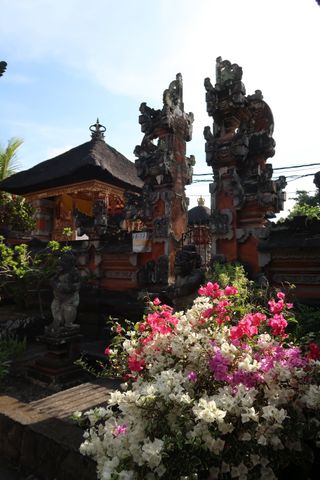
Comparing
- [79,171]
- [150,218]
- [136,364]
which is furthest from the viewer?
[79,171]

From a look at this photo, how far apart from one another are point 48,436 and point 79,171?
979 centimetres

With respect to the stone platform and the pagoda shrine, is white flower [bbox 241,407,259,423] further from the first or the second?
the pagoda shrine

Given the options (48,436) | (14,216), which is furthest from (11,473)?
(14,216)

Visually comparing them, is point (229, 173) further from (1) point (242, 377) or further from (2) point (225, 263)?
(1) point (242, 377)

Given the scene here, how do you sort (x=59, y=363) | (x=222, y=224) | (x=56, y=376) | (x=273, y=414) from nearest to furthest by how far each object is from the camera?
1. (x=273, y=414)
2. (x=56, y=376)
3. (x=59, y=363)
4. (x=222, y=224)

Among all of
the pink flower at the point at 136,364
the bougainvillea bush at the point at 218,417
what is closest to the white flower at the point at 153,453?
the bougainvillea bush at the point at 218,417

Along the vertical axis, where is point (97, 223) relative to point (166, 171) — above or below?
below

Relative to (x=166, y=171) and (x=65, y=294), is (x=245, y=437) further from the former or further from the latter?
(x=166, y=171)

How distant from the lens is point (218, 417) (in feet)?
5.08

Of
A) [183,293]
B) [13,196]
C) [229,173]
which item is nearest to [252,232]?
[229,173]

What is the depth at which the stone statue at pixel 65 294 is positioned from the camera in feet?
18.2

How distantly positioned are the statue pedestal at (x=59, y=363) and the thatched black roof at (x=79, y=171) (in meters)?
6.95

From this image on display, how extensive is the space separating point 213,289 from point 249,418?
1.22 m

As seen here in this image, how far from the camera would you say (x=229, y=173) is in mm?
6398
